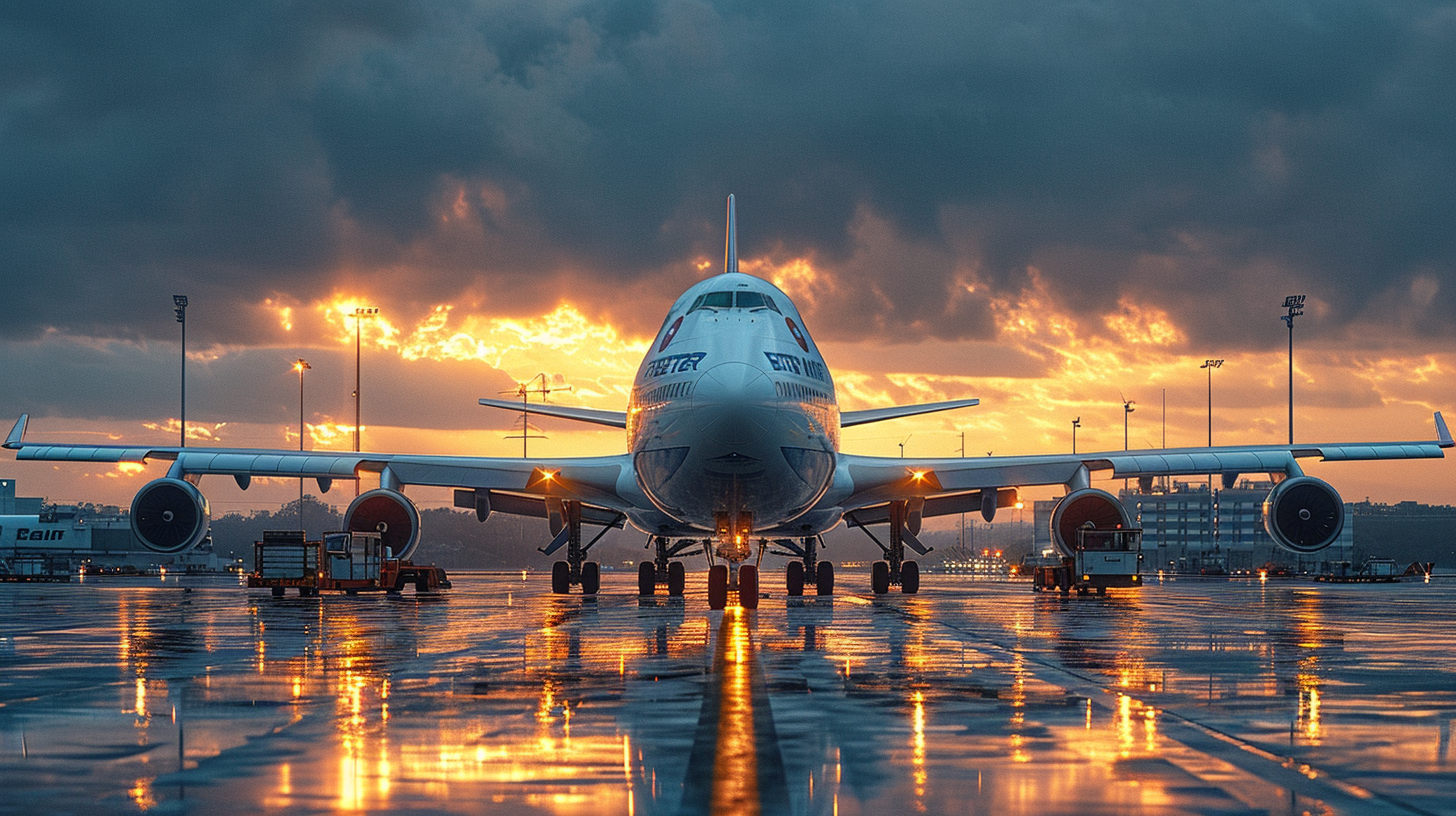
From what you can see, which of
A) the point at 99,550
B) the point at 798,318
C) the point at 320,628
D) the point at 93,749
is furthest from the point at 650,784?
the point at 99,550

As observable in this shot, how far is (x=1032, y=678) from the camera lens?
1282cm

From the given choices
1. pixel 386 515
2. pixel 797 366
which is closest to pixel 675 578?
pixel 386 515

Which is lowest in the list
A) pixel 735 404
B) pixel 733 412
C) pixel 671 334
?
pixel 733 412

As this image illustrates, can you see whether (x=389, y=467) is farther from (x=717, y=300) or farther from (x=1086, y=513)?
(x=1086, y=513)

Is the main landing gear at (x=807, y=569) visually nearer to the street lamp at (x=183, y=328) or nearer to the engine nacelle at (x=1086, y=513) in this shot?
the engine nacelle at (x=1086, y=513)

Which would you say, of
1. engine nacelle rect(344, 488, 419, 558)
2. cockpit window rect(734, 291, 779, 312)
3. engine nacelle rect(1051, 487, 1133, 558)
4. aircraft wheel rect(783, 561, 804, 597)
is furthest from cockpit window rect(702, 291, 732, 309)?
engine nacelle rect(1051, 487, 1133, 558)

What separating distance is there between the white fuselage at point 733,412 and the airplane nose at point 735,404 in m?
0.02

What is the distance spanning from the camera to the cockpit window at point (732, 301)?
91.8 feet

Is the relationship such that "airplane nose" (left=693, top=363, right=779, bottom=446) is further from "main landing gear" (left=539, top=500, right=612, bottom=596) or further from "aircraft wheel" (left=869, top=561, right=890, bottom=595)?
"aircraft wheel" (left=869, top=561, right=890, bottom=595)

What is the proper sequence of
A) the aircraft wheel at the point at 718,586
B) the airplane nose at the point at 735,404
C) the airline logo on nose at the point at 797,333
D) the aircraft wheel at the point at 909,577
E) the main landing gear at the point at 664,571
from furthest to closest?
the aircraft wheel at the point at 909,577, the main landing gear at the point at 664,571, the airline logo on nose at the point at 797,333, the aircraft wheel at the point at 718,586, the airplane nose at the point at 735,404

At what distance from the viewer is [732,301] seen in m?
28.0

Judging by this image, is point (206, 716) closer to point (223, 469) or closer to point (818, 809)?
point (818, 809)

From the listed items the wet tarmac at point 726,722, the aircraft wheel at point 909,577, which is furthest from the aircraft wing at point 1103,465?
the wet tarmac at point 726,722

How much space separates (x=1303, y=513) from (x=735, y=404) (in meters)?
20.0
